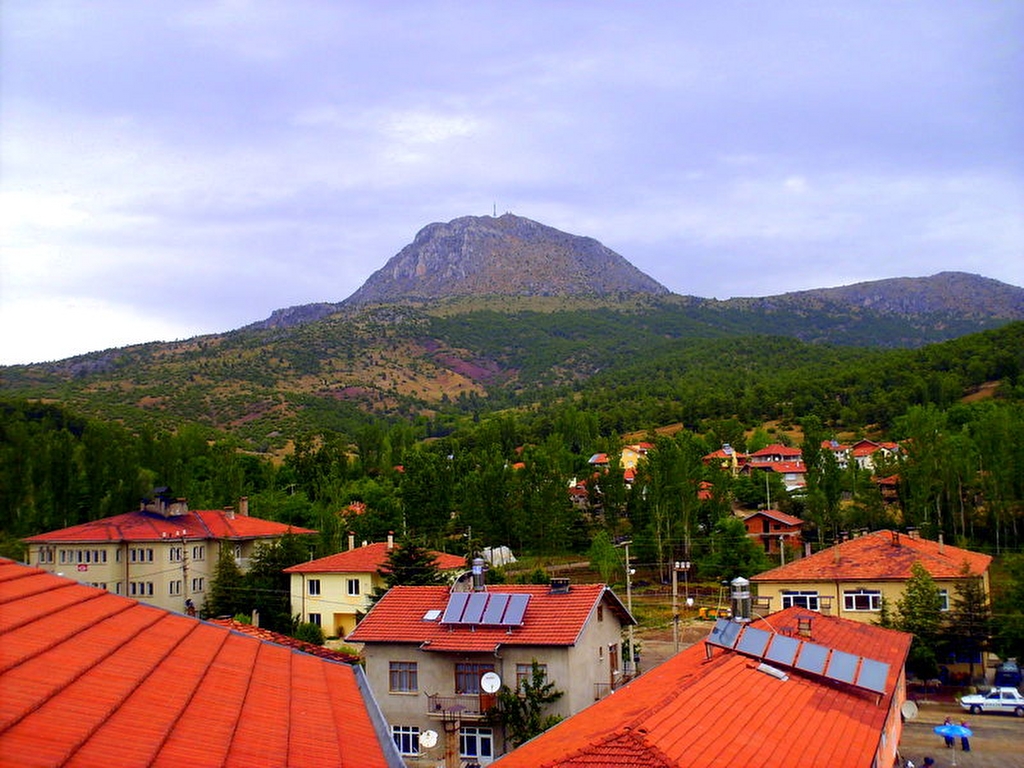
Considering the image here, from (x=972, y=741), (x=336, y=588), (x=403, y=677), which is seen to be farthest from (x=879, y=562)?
(x=336, y=588)

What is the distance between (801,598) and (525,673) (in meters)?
15.4

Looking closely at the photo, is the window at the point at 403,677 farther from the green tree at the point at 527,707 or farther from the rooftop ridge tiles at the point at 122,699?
the rooftop ridge tiles at the point at 122,699

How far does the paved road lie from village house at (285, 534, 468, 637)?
19797 millimetres

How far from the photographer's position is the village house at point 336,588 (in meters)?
39.3

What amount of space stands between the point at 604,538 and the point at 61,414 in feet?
186

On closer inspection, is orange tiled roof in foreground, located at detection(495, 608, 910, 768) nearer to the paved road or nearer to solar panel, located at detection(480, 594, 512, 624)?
the paved road

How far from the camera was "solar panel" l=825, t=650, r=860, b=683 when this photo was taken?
14953 mm

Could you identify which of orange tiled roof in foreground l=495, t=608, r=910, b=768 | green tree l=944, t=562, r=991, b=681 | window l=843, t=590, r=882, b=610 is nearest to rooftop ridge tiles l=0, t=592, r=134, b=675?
orange tiled roof in foreground l=495, t=608, r=910, b=768

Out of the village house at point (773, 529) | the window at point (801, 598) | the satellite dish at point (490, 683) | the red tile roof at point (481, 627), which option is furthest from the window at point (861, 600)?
the village house at point (773, 529)

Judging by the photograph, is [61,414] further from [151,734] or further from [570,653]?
[151,734]

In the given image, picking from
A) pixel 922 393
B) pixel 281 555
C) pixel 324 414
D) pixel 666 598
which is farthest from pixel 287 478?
pixel 922 393

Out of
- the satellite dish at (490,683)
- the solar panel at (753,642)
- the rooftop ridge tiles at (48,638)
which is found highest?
the rooftop ridge tiles at (48,638)

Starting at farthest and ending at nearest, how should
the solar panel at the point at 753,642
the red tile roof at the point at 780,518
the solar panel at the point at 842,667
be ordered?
the red tile roof at the point at 780,518, the solar panel at the point at 753,642, the solar panel at the point at 842,667

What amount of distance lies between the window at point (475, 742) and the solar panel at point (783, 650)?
953cm
